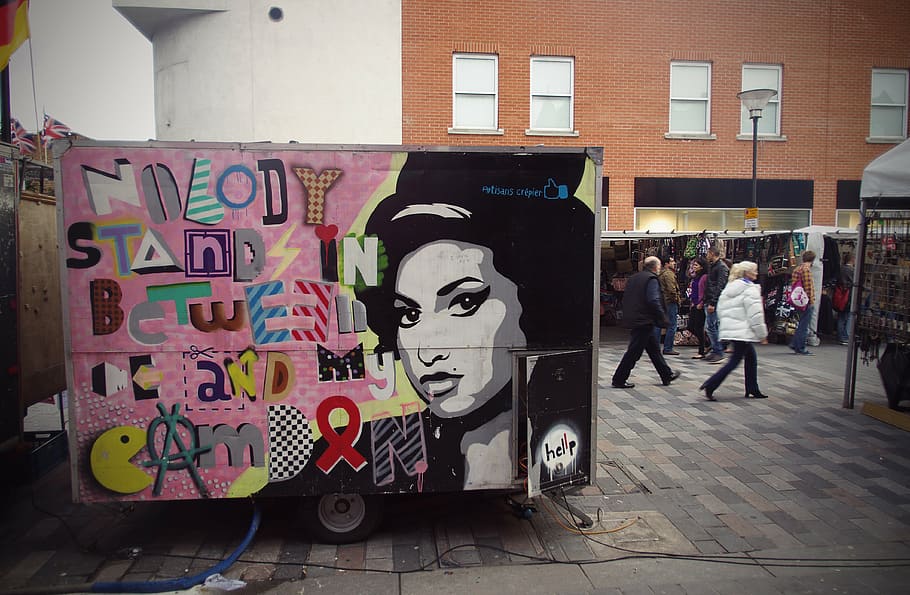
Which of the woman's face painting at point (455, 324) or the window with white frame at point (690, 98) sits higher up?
the window with white frame at point (690, 98)

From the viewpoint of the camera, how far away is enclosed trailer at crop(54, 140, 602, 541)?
4.05 meters

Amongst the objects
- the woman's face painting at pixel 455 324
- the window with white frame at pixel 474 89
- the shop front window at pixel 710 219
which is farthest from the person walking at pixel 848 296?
the woman's face painting at pixel 455 324

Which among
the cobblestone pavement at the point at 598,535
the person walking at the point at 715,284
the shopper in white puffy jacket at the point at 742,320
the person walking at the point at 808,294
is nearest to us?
the cobblestone pavement at the point at 598,535

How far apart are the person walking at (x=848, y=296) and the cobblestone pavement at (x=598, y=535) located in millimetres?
7169

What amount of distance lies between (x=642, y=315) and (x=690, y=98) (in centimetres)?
1089

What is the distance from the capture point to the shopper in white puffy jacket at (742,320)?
A: 7.95 m

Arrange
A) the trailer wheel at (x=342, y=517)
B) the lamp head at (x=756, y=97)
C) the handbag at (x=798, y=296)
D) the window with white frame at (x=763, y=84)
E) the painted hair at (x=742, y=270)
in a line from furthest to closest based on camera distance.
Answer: the window with white frame at (x=763, y=84) < the lamp head at (x=756, y=97) < the handbag at (x=798, y=296) < the painted hair at (x=742, y=270) < the trailer wheel at (x=342, y=517)

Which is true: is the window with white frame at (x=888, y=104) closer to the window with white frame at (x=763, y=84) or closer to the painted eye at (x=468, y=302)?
the window with white frame at (x=763, y=84)

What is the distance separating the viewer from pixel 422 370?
13.9 ft

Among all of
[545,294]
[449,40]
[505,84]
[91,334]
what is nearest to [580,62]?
[505,84]

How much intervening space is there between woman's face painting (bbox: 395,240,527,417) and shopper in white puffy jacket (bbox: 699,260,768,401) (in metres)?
4.97

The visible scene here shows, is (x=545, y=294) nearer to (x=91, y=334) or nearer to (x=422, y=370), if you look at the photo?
(x=422, y=370)

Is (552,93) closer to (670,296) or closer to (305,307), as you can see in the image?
(670,296)

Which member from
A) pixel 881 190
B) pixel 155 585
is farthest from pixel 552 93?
pixel 155 585
